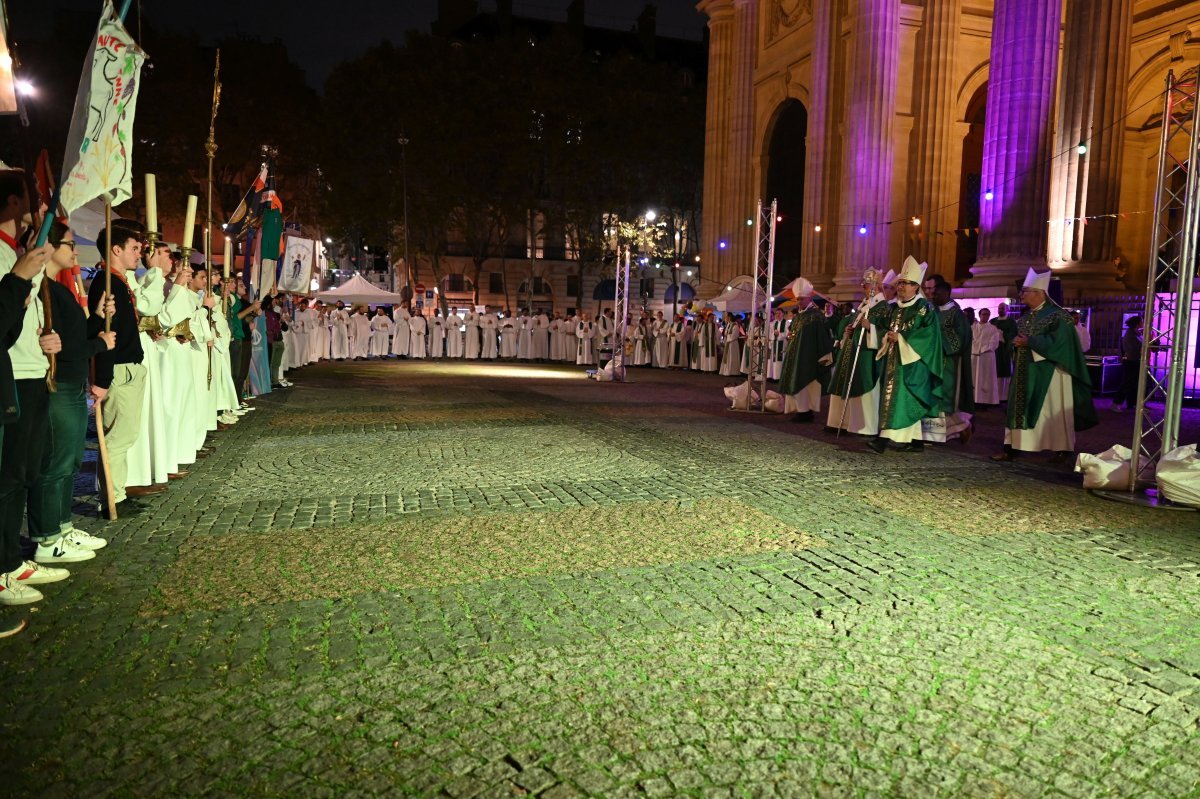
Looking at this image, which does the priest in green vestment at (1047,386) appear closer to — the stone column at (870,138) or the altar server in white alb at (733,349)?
the altar server in white alb at (733,349)

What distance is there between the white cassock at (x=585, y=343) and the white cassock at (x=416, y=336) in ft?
19.9

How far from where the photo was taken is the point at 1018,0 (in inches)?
754

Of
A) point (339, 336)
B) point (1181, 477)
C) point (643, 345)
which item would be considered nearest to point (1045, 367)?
point (1181, 477)

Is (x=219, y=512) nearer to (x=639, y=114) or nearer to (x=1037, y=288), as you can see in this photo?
(x=1037, y=288)

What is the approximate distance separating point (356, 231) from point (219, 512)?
48.8 metres

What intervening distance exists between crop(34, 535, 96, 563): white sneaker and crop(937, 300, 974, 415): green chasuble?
9212 mm

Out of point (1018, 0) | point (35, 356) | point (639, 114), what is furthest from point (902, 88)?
point (35, 356)

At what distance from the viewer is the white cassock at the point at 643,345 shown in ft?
102

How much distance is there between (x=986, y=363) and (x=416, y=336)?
21.3m

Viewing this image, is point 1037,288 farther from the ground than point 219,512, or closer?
farther from the ground

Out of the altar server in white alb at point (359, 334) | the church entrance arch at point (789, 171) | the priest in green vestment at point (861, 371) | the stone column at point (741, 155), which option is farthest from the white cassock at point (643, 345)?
the priest in green vestment at point (861, 371)

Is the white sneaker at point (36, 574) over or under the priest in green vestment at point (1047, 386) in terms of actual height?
under

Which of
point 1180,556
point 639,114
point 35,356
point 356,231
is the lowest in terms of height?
point 1180,556

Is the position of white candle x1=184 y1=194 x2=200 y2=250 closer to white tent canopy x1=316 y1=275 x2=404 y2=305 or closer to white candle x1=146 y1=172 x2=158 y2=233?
white candle x1=146 y1=172 x2=158 y2=233
